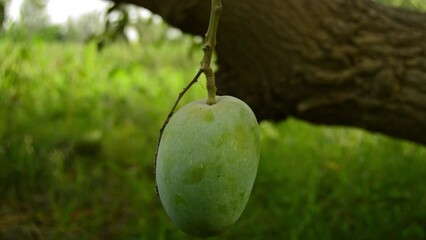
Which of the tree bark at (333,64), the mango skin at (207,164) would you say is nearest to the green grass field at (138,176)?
the tree bark at (333,64)

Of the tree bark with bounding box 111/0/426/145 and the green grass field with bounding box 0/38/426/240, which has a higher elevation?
the tree bark with bounding box 111/0/426/145

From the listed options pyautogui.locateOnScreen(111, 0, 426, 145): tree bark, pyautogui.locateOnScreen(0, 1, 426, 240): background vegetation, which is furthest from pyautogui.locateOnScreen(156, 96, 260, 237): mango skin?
pyautogui.locateOnScreen(0, 1, 426, 240): background vegetation

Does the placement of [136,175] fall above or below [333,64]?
below

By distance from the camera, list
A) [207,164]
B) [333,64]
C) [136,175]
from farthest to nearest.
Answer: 1. [136,175]
2. [333,64]
3. [207,164]

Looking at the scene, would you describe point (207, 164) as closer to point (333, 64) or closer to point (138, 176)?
point (333, 64)

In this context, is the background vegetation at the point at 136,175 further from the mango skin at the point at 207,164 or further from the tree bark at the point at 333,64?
the mango skin at the point at 207,164

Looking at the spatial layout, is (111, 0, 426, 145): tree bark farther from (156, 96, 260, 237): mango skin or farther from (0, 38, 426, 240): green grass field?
(156, 96, 260, 237): mango skin

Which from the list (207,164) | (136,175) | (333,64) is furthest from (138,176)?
(207,164)
